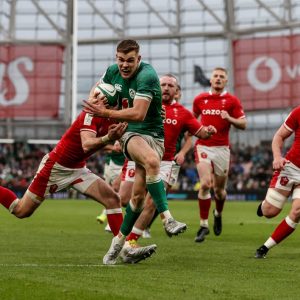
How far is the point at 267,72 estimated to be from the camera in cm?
4534

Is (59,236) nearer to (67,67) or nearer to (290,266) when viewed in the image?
(290,266)

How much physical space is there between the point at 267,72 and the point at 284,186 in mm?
35419

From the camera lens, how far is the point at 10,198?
1045 cm

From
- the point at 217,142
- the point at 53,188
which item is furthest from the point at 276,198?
the point at 217,142

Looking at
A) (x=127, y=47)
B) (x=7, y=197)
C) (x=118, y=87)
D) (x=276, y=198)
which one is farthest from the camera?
(x=276, y=198)

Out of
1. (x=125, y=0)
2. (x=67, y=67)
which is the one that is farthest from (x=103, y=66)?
(x=67, y=67)

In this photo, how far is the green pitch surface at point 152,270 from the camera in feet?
22.9

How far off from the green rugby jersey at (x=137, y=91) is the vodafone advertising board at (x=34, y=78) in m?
33.4

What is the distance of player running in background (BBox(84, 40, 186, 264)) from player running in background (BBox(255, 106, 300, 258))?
1.67m

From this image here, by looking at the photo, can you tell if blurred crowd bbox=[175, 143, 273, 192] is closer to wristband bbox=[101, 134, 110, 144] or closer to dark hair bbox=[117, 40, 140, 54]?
wristband bbox=[101, 134, 110, 144]

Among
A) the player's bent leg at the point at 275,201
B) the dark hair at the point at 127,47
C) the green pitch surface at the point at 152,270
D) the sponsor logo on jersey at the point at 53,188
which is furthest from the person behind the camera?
the player's bent leg at the point at 275,201

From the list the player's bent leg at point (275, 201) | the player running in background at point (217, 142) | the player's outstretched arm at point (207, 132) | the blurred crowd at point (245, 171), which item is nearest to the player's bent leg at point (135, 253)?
the player's bent leg at point (275, 201)

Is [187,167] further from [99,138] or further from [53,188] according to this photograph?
[99,138]

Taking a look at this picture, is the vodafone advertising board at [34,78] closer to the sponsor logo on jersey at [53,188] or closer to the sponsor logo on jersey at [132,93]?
the sponsor logo on jersey at [53,188]
